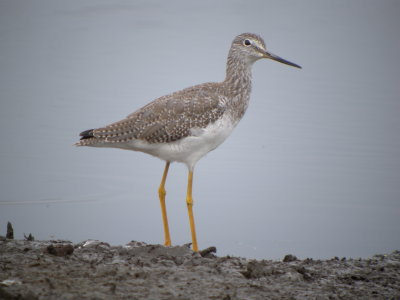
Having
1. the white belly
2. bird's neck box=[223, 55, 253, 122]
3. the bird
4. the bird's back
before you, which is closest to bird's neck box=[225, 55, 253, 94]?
bird's neck box=[223, 55, 253, 122]

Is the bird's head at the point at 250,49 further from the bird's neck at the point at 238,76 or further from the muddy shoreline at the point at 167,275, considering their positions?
the muddy shoreline at the point at 167,275

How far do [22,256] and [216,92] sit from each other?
380 cm

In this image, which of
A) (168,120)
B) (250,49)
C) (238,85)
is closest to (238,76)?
(238,85)

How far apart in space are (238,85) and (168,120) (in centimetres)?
135

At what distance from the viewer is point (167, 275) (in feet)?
16.8

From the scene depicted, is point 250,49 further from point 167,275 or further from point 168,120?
point 167,275

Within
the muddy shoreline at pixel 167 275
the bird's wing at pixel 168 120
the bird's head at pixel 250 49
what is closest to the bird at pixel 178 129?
the bird's wing at pixel 168 120

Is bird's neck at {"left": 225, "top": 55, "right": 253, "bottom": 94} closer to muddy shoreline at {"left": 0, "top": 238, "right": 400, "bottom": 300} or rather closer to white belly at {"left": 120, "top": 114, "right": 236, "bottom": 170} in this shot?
white belly at {"left": 120, "top": 114, "right": 236, "bottom": 170}

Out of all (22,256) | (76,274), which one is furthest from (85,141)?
(76,274)

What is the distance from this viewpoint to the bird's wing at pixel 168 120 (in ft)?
24.9

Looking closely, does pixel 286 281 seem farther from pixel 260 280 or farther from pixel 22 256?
pixel 22 256

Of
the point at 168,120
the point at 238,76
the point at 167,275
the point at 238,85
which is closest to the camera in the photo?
the point at 167,275

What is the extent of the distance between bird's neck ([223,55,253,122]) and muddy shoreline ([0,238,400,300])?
2.54 metres

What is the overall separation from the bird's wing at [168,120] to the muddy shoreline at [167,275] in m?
1.84
